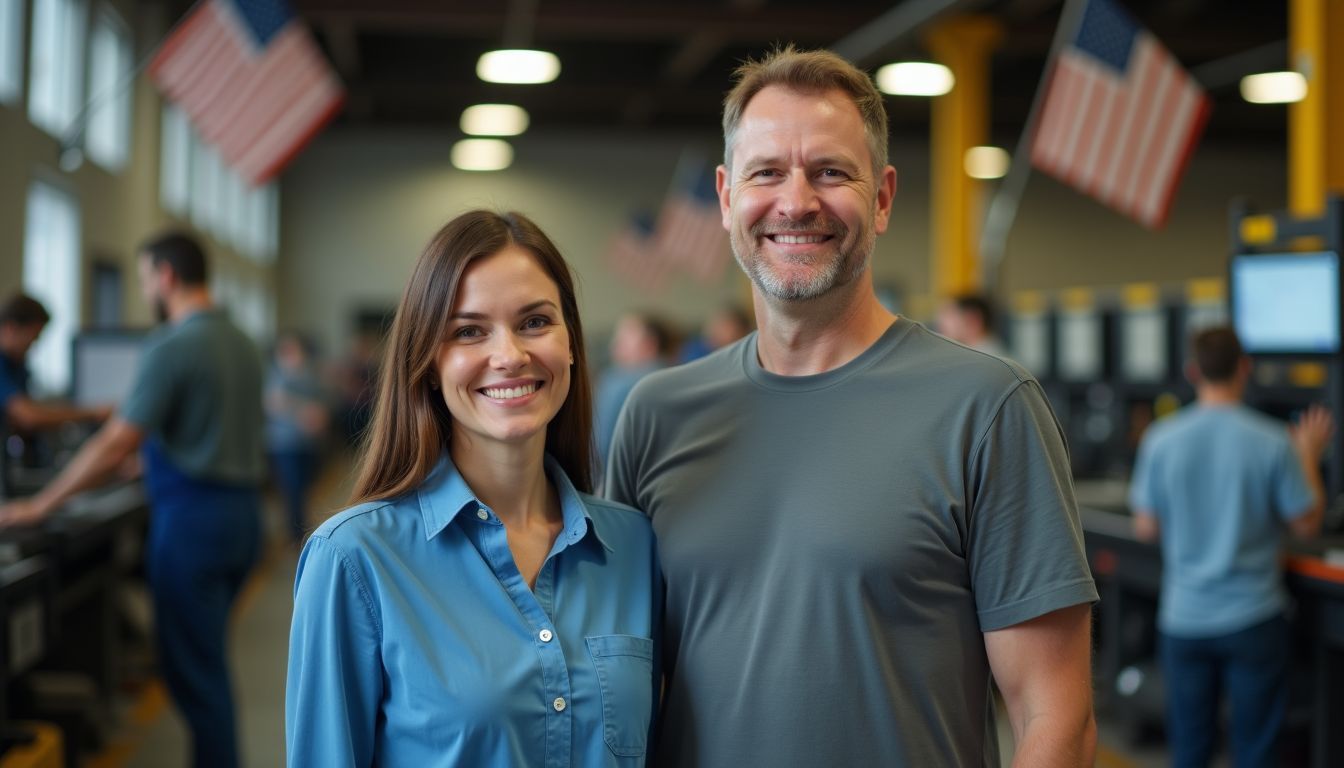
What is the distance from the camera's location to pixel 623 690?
1814 millimetres

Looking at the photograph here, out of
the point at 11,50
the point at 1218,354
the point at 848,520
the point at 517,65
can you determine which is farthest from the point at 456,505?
the point at 517,65

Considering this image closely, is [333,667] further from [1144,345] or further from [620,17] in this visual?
[620,17]

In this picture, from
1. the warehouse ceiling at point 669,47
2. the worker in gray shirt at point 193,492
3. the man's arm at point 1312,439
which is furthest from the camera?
the warehouse ceiling at point 669,47

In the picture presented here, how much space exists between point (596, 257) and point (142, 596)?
1395 centimetres

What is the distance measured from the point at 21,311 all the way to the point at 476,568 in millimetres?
4266

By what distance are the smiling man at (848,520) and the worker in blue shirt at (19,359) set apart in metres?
4.24

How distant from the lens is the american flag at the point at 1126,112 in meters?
6.70

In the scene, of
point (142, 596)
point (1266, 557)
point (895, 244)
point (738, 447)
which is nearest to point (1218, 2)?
point (895, 244)

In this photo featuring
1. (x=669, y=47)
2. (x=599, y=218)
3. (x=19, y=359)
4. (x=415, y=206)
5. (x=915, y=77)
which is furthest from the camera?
(x=599, y=218)

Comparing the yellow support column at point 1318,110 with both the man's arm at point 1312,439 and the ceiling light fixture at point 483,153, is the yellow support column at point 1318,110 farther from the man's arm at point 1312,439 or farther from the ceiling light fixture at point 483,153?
the ceiling light fixture at point 483,153

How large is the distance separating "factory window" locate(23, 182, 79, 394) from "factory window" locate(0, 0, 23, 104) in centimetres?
74

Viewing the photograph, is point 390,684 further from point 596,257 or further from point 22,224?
point 596,257

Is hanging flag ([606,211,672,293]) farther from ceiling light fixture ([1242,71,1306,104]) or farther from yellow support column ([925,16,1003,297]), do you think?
ceiling light fixture ([1242,71,1306,104])

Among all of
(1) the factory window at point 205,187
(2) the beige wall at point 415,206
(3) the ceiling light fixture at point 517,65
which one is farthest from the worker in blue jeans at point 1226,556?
(2) the beige wall at point 415,206
